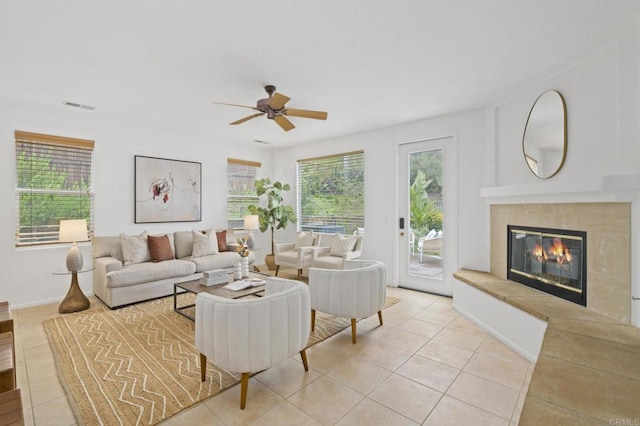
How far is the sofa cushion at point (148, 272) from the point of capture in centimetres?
374

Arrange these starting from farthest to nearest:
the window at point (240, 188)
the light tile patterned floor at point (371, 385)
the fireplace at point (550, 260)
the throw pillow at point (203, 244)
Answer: the window at point (240, 188) < the throw pillow at point (203, 244) < the fireplace at point (550, 260) < the light tile patterned floor at point (371, 385)

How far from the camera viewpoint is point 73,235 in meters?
3.69

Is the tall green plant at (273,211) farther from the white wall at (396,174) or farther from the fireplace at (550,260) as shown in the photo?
the fireplace at (550,260)

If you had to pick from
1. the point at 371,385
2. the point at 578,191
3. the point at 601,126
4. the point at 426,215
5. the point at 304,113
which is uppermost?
the point at 304,113

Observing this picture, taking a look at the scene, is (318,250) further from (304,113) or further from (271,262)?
(304,113)

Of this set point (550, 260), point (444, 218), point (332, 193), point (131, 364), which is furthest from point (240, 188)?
point (550, 260)

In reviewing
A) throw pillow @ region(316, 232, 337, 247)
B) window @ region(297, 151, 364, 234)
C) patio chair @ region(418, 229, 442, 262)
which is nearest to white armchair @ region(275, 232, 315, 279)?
throw pillow @ region(316, 232, 337, 247)

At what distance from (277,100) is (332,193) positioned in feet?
10.5

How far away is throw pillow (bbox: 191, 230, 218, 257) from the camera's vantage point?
4867mm

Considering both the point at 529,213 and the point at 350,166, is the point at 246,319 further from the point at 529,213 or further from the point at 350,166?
the point at 350,166

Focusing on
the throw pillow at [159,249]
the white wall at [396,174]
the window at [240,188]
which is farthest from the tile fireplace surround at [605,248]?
the window at [240,188]

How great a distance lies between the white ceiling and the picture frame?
120 cm

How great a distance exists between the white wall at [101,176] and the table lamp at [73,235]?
0.58m

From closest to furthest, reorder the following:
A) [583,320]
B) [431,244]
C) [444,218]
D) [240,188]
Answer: [583,320]
[444,218]
[431,244]
[240,188]
